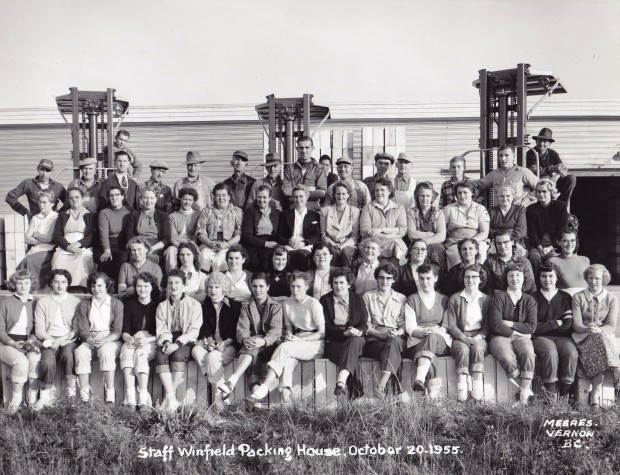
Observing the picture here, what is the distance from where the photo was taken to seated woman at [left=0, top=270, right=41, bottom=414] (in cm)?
620

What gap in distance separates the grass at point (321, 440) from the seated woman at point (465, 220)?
2.19m

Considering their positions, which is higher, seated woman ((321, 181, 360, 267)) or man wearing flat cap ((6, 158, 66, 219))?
man wearing flat cap ((6, 158, 66, 219))

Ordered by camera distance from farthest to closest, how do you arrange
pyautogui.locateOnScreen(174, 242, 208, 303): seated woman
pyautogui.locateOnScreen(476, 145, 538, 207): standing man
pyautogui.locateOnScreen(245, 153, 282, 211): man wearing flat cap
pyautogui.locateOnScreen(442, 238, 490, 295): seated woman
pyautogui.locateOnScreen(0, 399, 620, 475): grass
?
1. pyautogui.locateOnScreen(245, 153, 282, 211): man wearing flat cap
2. pyautogui.locateOnScreen(476, 145, 538, 207): standing man
3. pyautogui.locateOnScreen(174, 242, 208, 303): seated woman
4. pyautogui.locateOnScreen(442, 238, 490, 295): seated woman
5. pyautogui.locateOnScreen(0, 399, 620, 475): grass

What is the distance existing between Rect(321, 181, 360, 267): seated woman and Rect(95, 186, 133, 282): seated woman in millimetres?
2140

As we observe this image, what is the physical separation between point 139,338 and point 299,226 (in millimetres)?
2257

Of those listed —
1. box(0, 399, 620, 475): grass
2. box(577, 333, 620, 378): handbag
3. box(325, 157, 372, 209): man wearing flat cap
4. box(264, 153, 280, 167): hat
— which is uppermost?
box(264, 153, 280, 167): hat

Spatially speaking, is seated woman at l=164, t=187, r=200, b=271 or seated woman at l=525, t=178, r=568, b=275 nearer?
seated woman at l=525, t=178, r=568, b=275

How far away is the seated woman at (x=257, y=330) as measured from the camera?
246 inches

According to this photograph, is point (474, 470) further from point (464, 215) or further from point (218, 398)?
point (464, 215)

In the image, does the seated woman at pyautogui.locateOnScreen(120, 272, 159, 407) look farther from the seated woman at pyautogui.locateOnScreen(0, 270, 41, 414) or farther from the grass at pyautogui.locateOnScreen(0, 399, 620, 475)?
the seated woman at pyautogui.locateOnScreen(0, 270, 41, 414)

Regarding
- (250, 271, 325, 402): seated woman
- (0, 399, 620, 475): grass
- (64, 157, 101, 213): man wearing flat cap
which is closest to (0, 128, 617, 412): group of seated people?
(250, 271, 325, 402): seated woman

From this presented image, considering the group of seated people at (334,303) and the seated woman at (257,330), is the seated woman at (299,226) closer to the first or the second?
the group of seated people at (334,303)

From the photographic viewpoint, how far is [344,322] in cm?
650

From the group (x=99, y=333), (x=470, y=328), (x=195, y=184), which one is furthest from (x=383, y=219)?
(x=99, y=333)
